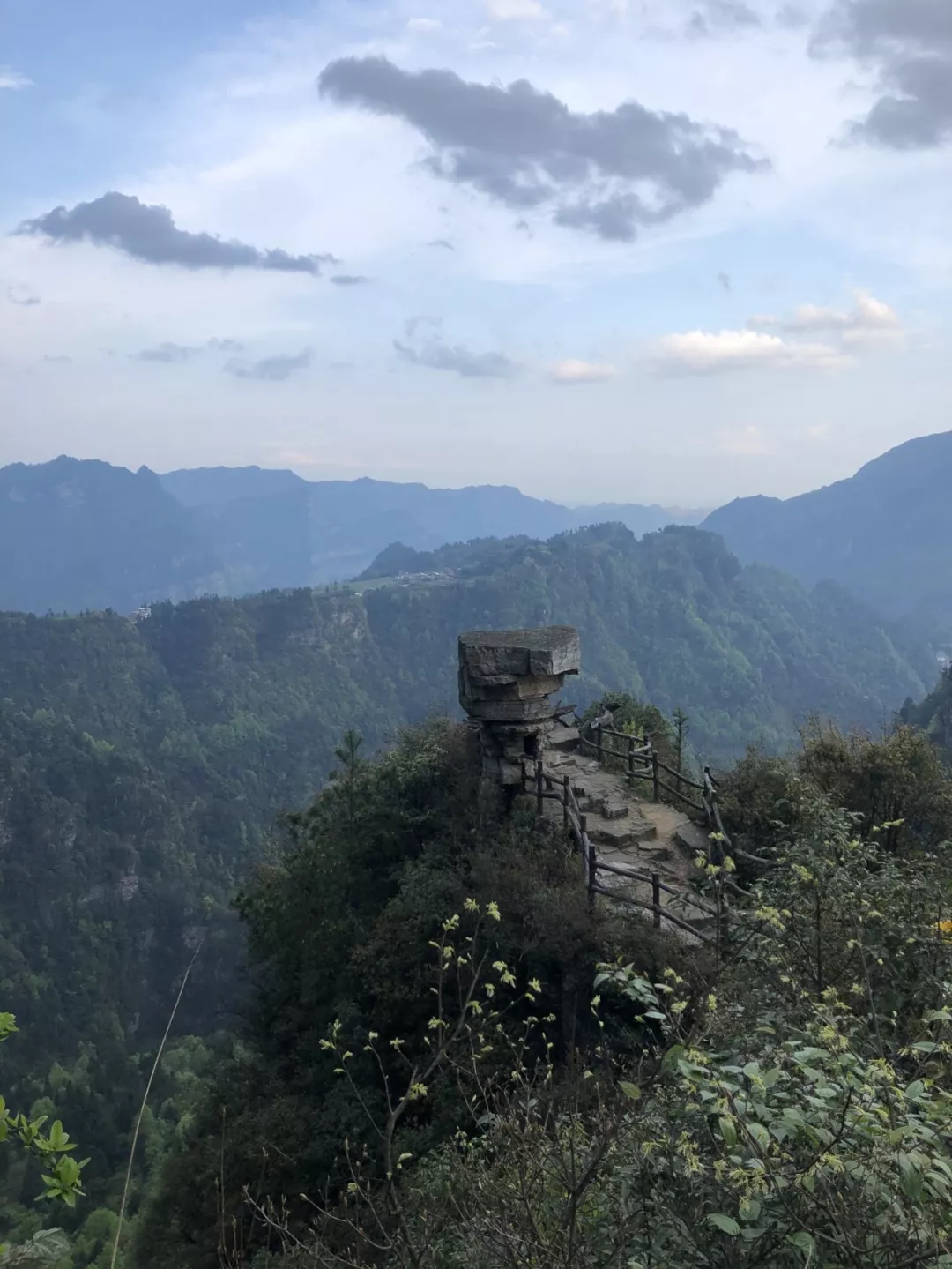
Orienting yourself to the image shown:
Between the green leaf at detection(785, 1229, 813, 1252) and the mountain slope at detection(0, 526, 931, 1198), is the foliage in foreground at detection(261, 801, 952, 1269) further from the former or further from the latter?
the mountain slope at detection(0, 526, 931, 1198)

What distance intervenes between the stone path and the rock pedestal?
83cm

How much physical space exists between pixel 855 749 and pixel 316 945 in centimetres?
822

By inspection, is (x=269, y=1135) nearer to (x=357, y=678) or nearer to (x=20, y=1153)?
(x=20, y=1153)

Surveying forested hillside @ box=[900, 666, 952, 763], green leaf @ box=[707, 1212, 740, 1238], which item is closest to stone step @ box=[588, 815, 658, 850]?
green leaf @ box=[707, 1212, 740, 1238]

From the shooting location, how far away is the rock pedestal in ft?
42.7

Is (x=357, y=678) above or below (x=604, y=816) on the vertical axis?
below

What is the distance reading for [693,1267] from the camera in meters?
3.14

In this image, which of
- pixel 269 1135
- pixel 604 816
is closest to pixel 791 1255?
pixel 269 1135

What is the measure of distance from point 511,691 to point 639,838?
9.15 ft

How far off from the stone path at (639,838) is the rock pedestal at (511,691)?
83cm

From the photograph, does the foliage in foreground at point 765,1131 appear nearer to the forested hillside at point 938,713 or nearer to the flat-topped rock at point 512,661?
the flat-topped rock at point 512,661

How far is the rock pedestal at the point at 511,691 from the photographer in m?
13.0

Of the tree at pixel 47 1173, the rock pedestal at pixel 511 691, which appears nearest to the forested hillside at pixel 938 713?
the rock pedestal at pixel 511 691

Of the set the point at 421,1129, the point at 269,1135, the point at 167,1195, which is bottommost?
the point at 167,1195
